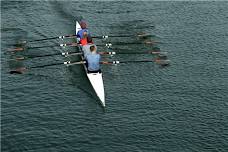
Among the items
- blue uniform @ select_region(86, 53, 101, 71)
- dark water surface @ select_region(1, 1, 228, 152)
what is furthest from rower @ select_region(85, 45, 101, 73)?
dark water surface @ select_region(1, 1, 228, 152)

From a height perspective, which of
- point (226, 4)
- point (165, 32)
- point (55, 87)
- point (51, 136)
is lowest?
point (51, 136)

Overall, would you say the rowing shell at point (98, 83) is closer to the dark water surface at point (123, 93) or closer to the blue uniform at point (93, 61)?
the blue uniform at point (93, 61)

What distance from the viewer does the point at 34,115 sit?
36.3 metres

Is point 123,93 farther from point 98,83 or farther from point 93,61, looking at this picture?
point 93,61

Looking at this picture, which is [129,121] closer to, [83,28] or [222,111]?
[222,111]

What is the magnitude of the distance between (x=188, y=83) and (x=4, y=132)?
55.3 feet

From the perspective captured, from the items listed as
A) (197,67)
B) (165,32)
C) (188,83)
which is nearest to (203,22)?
(165,32)

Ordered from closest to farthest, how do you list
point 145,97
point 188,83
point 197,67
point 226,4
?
1. point 145,97
2. point 188,83
3. point 197,67
4. point 226,4

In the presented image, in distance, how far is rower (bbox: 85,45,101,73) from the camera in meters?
40.1

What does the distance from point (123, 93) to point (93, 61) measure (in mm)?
3749

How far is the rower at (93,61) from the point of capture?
4009cm

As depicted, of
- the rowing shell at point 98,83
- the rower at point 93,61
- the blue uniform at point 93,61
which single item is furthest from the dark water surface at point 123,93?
the blue uniform at point 93,61

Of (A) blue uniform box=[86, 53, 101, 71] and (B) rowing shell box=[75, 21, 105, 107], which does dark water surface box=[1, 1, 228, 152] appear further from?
(A) blue uniform box=[86, 53, 101, 71]

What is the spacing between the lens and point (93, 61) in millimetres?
40250
